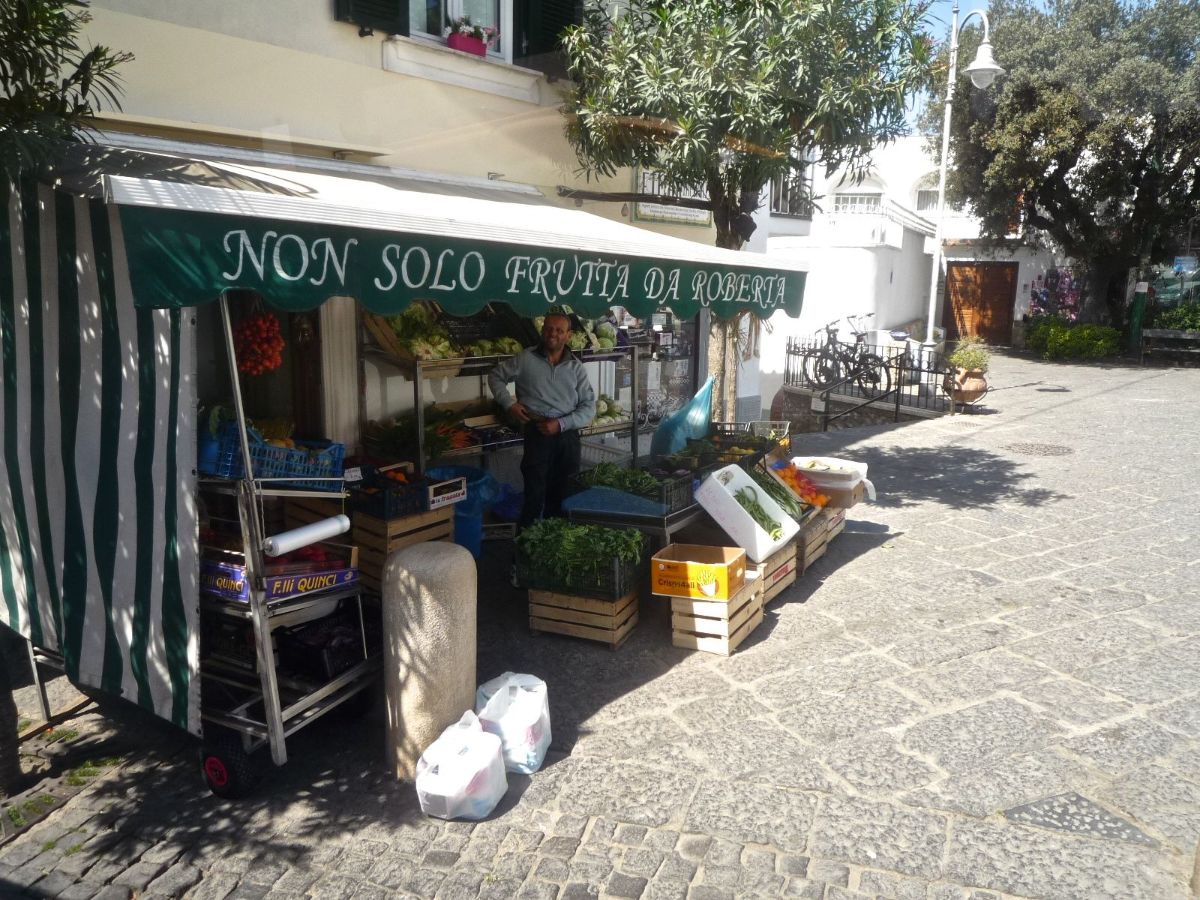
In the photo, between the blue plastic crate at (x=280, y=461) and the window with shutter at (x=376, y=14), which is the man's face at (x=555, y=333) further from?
the window with shutter at (x=376, y=14)

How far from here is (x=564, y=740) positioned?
15.1 feet

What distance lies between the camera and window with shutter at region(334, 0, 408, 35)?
21.2ft

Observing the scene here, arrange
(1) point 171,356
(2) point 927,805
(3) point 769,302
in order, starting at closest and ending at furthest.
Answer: (1) point 171,356, (2) point 927,805, (3) point 769,302

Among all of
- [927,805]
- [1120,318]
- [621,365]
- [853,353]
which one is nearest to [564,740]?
[927,805]

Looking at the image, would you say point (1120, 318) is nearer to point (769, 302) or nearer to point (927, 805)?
point (769, 302)

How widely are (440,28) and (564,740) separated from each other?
572 centimetres

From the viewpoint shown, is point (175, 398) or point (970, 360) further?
point (970, 360)

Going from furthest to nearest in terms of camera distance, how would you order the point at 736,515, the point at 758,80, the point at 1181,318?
the point at 1181,318 < the point at 758,80 < the point at 736,515

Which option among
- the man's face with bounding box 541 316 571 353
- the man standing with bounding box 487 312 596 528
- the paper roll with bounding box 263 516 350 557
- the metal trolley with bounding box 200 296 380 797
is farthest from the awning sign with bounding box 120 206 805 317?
the man standing with bounding box 487 312 596 528

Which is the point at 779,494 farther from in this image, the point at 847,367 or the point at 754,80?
the point at 847,367

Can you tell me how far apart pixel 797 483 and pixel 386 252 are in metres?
4.35

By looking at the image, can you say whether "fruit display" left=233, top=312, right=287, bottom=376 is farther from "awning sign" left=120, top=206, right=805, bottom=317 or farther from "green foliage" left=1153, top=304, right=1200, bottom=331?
"green foliage" left=1153, top=304, right=1200, bottom=331

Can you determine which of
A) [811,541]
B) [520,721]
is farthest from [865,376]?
[520,721]

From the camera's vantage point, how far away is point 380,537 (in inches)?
229
